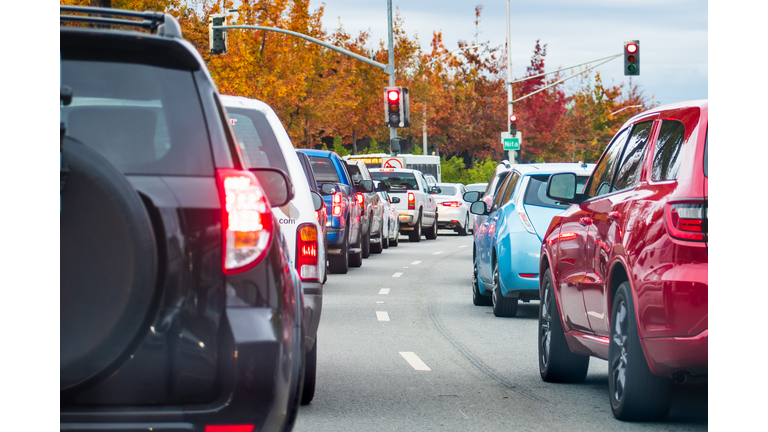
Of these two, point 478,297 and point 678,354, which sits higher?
point 678,354

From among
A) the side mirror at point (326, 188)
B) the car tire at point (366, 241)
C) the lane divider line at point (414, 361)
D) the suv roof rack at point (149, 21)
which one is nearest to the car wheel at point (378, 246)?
the car tire at point (366, 241)

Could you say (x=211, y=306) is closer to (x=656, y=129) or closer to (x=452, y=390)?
(x=656, y=129)

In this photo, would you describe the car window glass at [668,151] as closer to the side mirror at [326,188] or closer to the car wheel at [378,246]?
the side mirror at [326,188]

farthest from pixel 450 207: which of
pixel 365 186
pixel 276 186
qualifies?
pixel 276 186

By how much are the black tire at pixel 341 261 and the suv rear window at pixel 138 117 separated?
13.1 m

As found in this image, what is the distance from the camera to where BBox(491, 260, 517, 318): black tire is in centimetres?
1121

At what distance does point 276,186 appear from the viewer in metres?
5.62

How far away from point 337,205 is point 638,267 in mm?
10882

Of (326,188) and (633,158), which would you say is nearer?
(633,158)

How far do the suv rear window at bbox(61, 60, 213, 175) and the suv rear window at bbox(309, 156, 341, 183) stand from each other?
1360 cm

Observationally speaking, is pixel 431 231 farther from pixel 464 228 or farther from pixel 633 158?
pixel 633 158

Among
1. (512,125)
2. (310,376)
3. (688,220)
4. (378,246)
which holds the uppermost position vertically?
(512,125)

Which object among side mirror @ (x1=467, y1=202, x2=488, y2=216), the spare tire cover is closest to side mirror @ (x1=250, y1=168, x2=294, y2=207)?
the spare tire cover
